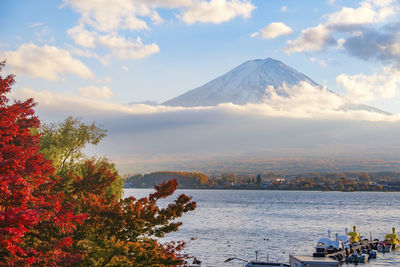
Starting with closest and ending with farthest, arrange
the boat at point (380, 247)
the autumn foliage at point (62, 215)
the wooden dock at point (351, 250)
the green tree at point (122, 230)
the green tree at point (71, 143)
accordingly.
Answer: the autumn foliage at point (62, 215) → the green tree at point (122, 230) → the green tree at point (71, 143) → the wooden dock at point (351, 250) → the boat at point (380, 247)

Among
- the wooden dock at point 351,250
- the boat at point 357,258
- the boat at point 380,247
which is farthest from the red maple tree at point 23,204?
the boat at point 380,247

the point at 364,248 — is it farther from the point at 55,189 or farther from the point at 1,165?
the point at 1,165

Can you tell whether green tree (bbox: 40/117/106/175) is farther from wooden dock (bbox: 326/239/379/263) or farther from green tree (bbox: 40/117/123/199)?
wooden dock (bbox: 326/239/379/263)

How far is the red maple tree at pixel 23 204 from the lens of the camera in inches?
473

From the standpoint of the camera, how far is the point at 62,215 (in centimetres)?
1523

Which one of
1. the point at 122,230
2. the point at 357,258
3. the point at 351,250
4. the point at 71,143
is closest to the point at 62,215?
the point at 122,230

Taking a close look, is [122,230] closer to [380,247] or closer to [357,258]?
[357,258]

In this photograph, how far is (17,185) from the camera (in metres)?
12.9

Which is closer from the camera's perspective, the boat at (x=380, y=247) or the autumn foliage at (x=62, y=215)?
the autumn foliage at (x=62, y=215)

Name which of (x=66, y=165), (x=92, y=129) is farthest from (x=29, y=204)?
(x=92, y=129)

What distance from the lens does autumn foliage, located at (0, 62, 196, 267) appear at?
1287 cm

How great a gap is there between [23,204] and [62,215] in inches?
105

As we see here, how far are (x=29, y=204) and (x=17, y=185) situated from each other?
3.37 meters

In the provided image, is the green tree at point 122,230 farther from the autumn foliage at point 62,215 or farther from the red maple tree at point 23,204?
the red maple tree at point 23,204
